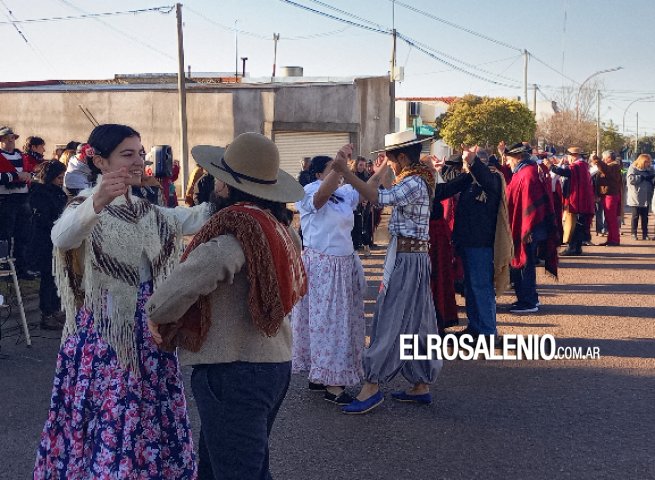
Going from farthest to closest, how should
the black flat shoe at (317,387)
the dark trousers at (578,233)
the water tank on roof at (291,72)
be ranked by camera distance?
the water tank on roof at (291,72), the dark trousers at (578,233), the black flat shoe at (317,387)

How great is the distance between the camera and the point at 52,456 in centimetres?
369

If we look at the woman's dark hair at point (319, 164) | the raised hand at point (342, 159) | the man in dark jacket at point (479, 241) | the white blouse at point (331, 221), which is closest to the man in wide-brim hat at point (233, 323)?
the raised hand at point (342, 159)

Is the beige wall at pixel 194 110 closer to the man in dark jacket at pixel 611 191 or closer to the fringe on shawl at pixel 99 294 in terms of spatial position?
the man in dark jacket at pixel 611 191

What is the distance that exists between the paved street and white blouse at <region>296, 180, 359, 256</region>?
0.66 metres

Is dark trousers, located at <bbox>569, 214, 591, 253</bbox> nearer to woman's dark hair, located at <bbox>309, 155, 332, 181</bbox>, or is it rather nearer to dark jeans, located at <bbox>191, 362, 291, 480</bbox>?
woman's dark hair, located at <bbox>309, 155, 332, 181</bbox>

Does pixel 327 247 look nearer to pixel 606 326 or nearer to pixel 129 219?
pixel 129 219

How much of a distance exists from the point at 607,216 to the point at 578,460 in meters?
13.3

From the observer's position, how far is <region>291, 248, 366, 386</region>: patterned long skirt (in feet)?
20.6

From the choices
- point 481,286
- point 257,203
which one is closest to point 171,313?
point 257,203

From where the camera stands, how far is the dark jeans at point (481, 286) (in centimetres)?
770

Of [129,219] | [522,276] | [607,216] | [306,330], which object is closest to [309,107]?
[607,216]

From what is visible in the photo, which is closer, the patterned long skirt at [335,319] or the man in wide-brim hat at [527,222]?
the patterned long skirt at [335,319]

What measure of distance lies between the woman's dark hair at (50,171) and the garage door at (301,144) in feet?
63.0

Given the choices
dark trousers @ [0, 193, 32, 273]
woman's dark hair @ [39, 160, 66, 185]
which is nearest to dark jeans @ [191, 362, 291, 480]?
woman's dark hair @ [39, 160, 66, 185]
